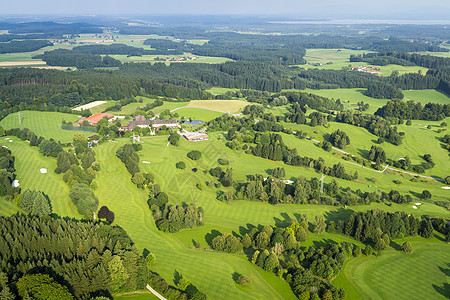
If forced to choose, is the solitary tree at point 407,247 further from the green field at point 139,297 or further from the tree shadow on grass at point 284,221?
the green field at point 139,297

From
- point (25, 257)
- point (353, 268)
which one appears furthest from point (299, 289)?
point (25, 257)

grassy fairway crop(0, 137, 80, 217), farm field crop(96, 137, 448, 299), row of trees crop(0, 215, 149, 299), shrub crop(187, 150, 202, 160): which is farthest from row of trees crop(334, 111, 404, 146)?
grassy fairway crop(0, 137, 80, 217)

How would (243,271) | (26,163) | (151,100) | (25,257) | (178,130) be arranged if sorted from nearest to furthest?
1. (25,257)
2. (243,271)
3. (26,163)
4. (178,130)
5. (151,100)

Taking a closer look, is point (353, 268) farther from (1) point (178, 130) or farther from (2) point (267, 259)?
(1) point (178, 130)

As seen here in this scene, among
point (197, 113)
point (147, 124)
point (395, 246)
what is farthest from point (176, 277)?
point (197, 113)

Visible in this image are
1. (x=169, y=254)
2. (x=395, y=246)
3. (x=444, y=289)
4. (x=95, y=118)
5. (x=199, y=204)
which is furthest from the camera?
(x=95, y=118)

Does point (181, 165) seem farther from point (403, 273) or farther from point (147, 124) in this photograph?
point (403, 273)

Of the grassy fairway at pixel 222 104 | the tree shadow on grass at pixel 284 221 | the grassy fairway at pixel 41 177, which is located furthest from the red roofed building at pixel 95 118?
the tree shadow on grass at pixel 284 221
